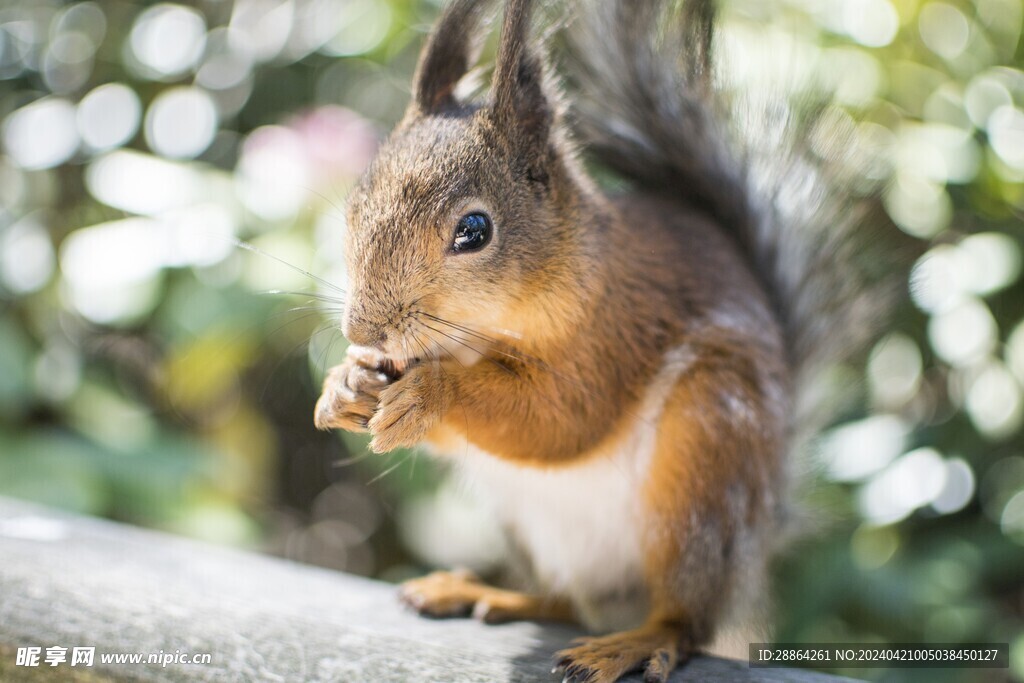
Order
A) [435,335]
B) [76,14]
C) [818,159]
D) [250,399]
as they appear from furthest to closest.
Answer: [76,14]
[250,399]
[818,159]
[435,335]

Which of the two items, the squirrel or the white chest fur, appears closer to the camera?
the squirrel

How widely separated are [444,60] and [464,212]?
0.77 feet

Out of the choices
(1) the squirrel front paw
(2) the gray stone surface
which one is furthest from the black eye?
(2) the gray stone surface

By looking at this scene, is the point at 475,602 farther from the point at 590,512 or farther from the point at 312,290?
the point at 312,290

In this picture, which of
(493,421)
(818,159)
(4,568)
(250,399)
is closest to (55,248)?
(250,399)

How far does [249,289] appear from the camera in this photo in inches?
62.1

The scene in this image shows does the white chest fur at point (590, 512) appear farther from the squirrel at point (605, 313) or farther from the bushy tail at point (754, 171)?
the bushy tail at point (754, 171)

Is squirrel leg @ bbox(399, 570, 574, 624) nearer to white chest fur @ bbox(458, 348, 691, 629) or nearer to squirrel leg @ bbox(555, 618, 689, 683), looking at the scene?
white chest fur @ bbox(458, 348, 691, 629)

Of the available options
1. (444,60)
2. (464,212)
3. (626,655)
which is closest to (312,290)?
(444,60)

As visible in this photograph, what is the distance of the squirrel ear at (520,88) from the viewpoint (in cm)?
81

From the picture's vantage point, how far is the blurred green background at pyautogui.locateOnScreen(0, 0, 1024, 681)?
1.42 meters

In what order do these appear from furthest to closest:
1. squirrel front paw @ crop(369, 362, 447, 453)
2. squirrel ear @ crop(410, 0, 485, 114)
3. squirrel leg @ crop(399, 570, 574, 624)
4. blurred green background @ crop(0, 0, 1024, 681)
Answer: blurred green background @ crop(0, 0, 1024, 681) < squirrel leg @ crop(399, 570, 574, 624) < squirrel ear @ crop(410, 0, 485, 114) < squirrel front paw @ crop(369, 362, 447, 453)

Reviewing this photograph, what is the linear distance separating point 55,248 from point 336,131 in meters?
0.74

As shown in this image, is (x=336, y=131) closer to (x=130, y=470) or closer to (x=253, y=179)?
(x=253, y=179)
